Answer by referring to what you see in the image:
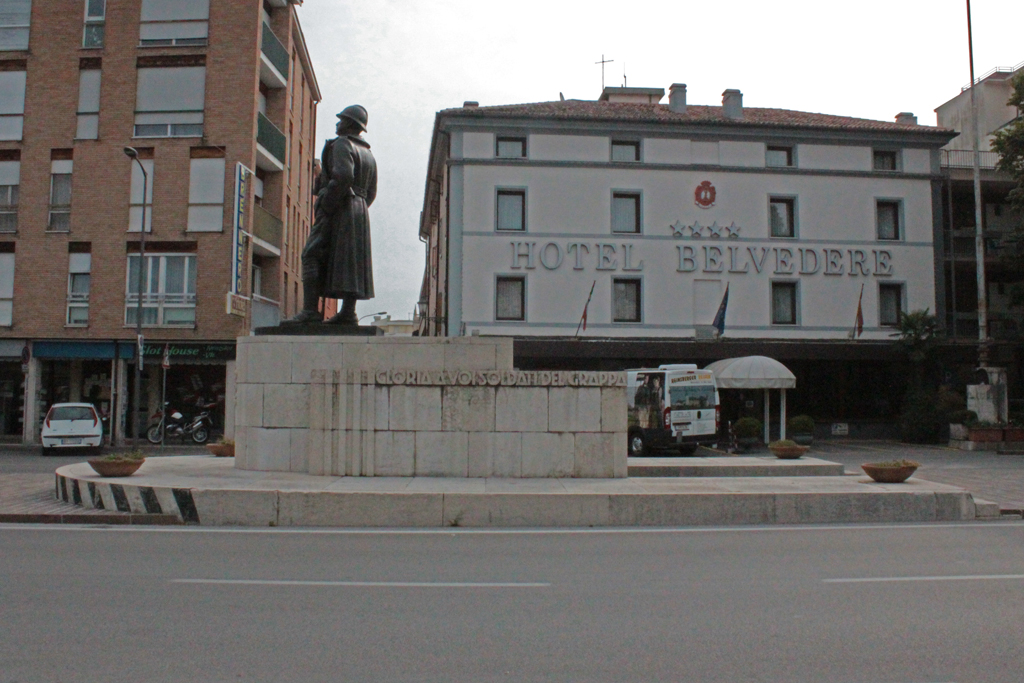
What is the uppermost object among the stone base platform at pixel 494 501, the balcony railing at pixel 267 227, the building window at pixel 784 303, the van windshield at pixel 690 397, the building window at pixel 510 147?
the building window at pixel 510 147

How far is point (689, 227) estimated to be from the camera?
1312 inches

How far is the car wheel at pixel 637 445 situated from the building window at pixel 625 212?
11.1 m

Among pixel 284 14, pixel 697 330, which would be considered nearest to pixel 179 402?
pixel 284 14

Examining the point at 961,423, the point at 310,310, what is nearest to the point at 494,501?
the point at 310,310

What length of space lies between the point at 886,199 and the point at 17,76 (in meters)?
35.0

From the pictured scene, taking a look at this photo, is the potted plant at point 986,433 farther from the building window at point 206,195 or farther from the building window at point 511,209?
the building window at point 206,195

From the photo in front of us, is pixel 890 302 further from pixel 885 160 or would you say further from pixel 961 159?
pixel 961 159

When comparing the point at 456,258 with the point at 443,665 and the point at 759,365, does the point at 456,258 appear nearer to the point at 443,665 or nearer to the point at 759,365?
the point at 759,365

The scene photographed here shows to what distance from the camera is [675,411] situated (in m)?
24.4

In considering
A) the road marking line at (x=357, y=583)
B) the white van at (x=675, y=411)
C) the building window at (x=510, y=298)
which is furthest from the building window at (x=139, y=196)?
the road marking line at (x=357, y=583)

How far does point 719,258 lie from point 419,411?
24.1 metres

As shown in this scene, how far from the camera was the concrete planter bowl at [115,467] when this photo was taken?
38.0 feet

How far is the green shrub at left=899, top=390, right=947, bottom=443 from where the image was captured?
99.5 feet

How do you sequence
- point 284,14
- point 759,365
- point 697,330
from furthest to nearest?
1. point 284,14
2. point 697,330
3. point 759,365
